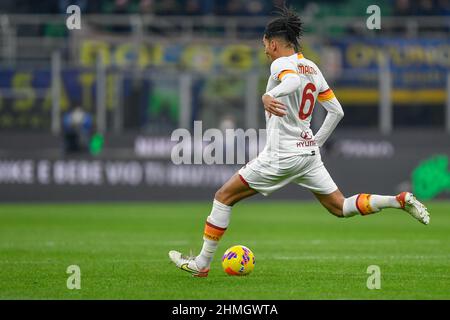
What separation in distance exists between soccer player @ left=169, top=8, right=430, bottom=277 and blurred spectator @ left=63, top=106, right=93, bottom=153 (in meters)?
15.8

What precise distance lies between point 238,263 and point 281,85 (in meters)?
1.94

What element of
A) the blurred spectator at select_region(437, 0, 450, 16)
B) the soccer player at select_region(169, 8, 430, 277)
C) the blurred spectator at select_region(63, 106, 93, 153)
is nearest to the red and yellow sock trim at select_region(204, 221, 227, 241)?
the soccer player at select_region(169, 8, 430, 277)

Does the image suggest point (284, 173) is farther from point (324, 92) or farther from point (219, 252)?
point (219, 252)

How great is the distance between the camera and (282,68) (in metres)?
8.99

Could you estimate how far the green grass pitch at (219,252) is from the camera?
866 centimetres

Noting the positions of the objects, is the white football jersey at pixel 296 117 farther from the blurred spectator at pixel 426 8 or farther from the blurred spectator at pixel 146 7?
the blurred spectator at pixel 426 8

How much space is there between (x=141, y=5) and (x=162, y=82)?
13.7ft

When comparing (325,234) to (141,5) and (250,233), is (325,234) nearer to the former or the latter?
(250,233)

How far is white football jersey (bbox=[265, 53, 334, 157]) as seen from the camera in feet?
30.1

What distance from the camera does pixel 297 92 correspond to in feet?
30.1

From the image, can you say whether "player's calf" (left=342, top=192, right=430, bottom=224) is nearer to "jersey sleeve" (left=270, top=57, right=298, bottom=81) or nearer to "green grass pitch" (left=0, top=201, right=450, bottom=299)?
"green grass pitch" (left=0, top=201, right=450, bottom=299)

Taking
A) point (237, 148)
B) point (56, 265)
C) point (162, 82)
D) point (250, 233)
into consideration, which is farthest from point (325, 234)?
point (162, 82)

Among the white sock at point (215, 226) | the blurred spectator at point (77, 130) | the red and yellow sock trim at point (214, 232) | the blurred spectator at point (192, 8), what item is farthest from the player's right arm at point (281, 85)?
the blurred spectator at point (192, 8)
